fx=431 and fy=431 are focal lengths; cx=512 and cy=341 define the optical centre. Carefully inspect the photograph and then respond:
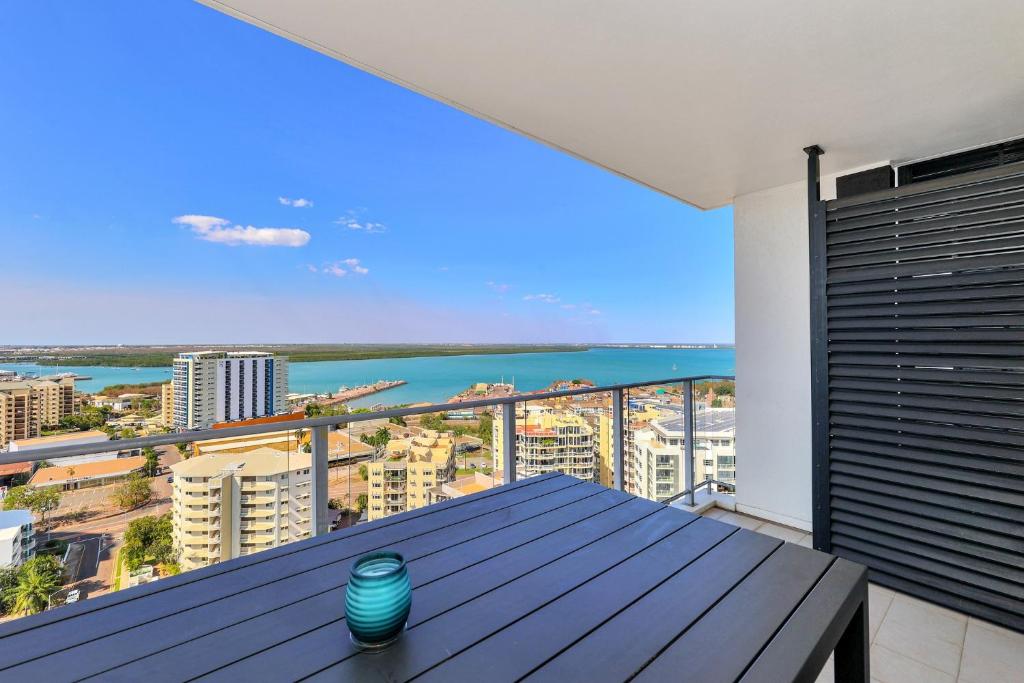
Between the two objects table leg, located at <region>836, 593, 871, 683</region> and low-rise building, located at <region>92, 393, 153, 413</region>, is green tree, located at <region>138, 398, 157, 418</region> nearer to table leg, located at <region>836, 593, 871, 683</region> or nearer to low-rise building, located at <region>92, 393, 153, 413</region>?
low-rise building, located at <region>92, 393, 153, 413</region>

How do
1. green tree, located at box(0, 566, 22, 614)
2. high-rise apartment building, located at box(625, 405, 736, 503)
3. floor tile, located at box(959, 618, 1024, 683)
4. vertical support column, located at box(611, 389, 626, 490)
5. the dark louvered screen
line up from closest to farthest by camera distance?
green tree, located at box(0, 566, 22, 614) < floor tile, located at box(959, 618, 1024, 683) < the dark louvered screen < vertical support column, located at box(611, 389, 626, 490) < high-rise apartment building, located at box(625, 405, 736, 503)

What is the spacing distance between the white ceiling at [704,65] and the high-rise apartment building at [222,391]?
3.08 metres

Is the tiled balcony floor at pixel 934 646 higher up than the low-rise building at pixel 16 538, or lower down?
lower down

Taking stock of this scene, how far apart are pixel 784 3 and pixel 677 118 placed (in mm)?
827

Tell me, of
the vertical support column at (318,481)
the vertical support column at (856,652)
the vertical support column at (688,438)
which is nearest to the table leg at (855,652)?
the vertical support column at (856,652)

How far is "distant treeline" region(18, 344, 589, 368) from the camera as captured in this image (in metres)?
5.46

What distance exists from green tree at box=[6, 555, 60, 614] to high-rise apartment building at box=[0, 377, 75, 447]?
89.8 inches

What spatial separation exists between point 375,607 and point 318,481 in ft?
4.53

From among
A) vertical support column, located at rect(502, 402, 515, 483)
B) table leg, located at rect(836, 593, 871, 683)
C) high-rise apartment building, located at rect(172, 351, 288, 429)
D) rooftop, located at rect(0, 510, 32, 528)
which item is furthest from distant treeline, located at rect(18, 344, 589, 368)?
table leg, located at rect(836, 593, 871, 683)

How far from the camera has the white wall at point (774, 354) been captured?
3213mm

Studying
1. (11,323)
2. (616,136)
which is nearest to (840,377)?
(616,136)

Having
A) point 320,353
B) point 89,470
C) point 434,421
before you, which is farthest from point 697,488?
point 320,353

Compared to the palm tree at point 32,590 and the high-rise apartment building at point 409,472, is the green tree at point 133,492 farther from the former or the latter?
the high-rise apartment building at point 409,472

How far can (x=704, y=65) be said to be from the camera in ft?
6.33
